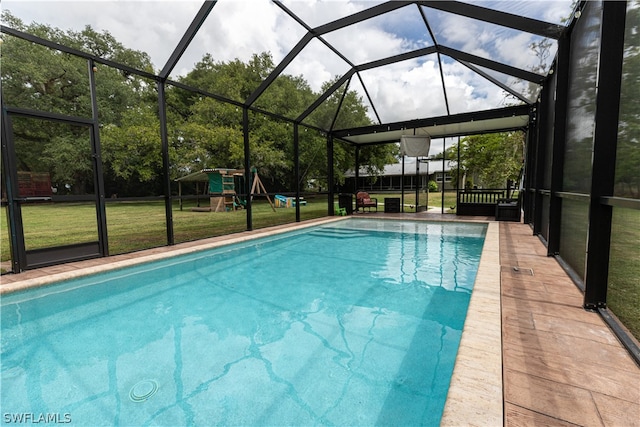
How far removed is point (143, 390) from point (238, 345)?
0.69 meters

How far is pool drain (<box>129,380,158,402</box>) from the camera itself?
171 cm

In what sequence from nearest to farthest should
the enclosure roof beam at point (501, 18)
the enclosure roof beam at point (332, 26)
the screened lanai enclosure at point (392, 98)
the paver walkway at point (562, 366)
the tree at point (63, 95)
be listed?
the paver walkway at point (562, 366) < the screened lanai enclosure at point (392, 98) < the enclosure roof beam at point (501, 18) < the tree at point (63, 95) < the enclosure roof beam at point (332, 26)

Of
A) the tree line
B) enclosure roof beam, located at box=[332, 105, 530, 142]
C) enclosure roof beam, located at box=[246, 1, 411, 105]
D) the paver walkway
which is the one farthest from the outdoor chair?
the paver walkway

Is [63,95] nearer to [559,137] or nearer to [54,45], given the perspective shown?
[54,45]

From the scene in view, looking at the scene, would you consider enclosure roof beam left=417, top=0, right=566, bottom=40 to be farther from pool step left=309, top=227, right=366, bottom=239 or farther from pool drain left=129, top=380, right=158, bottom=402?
pool drain left=129, top=380, right=158, bottom=402

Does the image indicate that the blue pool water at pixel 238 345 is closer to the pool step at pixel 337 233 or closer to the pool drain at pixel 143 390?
the pool drain at pixel 143 390

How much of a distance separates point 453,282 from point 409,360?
→ 6.27ft

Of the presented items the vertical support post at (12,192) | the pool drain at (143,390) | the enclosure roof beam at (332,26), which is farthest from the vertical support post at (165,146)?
the pool drain at (143,390)

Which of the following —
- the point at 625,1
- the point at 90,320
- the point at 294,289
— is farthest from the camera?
the point at 294,289

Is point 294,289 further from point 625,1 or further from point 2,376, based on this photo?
point 625,1

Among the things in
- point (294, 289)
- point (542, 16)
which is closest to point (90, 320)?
point (294, 289)

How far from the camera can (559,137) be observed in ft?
11.8

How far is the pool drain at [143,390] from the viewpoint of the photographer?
5.61ft

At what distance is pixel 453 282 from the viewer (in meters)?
3.62
